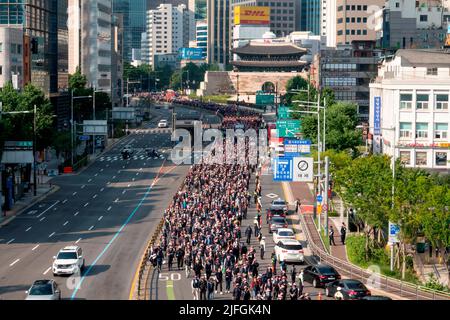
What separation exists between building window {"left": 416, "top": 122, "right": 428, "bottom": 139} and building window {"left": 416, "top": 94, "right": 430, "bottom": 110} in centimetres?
143

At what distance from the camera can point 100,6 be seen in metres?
182

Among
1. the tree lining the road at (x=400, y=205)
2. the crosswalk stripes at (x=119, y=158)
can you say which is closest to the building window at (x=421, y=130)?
the tree lining the road at (x=400, y=205)

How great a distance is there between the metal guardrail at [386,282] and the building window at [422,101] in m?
30.9

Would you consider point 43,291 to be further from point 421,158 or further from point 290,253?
point 421,158

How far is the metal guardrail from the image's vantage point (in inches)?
1391

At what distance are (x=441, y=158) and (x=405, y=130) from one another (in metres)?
4.21

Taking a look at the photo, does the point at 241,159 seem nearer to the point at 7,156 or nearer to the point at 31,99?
the point at 31,99

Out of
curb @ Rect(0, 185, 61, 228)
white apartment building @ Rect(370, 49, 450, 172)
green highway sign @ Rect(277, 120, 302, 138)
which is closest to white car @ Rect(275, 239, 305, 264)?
curb @ Rect(0, 185, 61, 228)

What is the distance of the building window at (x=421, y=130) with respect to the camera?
7732 cm

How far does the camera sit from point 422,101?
3041 inches

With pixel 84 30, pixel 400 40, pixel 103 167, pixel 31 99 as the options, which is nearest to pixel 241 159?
pixel 103 167

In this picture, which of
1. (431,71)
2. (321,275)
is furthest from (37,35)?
(321,275)

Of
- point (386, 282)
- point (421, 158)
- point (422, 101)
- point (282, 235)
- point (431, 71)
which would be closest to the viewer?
point (386, 282)

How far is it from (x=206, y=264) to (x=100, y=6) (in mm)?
148374
